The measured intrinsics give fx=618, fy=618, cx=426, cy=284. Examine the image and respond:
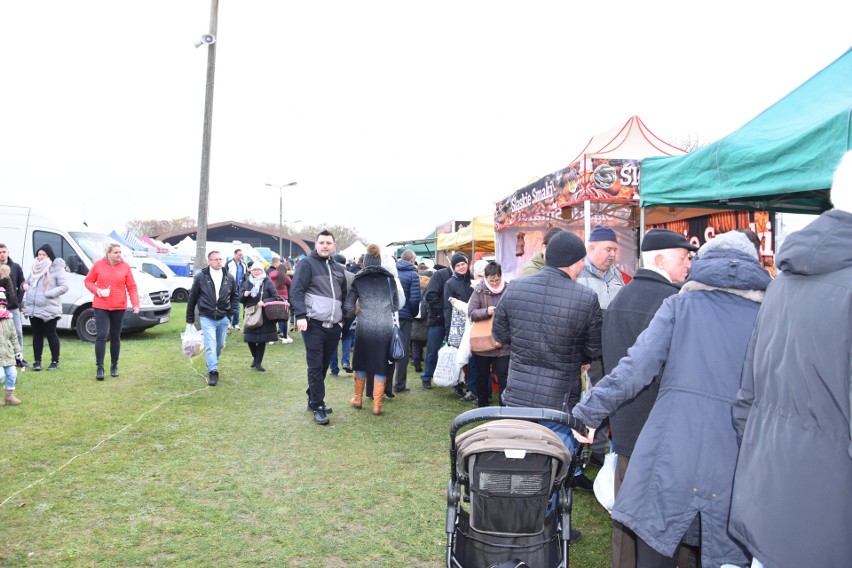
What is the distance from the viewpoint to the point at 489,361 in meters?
6.98

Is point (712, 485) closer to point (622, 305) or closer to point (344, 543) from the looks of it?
point (622, 305)

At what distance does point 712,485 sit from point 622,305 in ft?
3.28

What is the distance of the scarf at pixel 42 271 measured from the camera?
9.05 metres

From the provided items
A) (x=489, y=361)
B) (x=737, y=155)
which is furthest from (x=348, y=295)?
(x=737, y=155)

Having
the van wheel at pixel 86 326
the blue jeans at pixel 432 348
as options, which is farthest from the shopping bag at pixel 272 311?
the van wheel at pixel 86 326

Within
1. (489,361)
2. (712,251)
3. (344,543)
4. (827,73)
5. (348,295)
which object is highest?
(827,73)

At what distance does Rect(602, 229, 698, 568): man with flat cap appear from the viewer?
299cm

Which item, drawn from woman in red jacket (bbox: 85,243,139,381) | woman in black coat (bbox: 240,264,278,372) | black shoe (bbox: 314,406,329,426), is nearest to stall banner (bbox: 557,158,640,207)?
black shoe (bbox: 314,406,329,426)

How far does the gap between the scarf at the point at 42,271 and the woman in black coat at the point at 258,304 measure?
274 centimetres

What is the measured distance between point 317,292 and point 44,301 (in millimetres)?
4822

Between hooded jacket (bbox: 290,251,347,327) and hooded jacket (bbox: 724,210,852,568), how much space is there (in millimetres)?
4938

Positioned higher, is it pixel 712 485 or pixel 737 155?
pixel 737 155

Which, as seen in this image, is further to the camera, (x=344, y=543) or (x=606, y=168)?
(x=606, y=168)

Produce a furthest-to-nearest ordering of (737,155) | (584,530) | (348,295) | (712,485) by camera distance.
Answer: (348,295) < (737,155) < (584,530) < (712,485)
